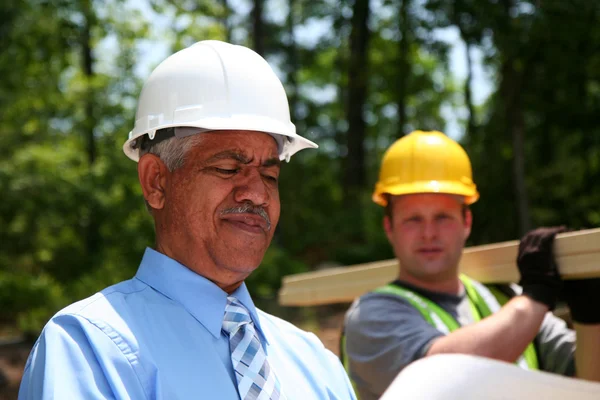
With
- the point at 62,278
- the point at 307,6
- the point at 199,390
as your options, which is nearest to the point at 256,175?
the point at 199,390

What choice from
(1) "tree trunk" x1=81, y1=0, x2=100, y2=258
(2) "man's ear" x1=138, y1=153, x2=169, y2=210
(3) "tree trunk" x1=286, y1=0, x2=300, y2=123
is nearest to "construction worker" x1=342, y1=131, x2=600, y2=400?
(2) "man's ear" x1=138, y1=153, x2=169, y2=210

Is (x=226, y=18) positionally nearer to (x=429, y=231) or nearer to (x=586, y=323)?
(x=429, y=231)

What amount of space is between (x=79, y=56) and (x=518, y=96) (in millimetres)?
9555

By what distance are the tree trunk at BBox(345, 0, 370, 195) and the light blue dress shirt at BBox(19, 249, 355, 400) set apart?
1506cm

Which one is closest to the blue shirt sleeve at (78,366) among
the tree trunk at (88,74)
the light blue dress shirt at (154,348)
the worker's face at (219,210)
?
the light blue dress shirt at (154,348)

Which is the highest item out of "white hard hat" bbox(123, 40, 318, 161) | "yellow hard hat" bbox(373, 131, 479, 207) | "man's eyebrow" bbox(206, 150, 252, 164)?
"white hard hat" bbox(123, 40, 318, 161)

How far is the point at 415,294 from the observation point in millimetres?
3359

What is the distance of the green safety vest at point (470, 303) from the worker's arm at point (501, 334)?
312 millimetres

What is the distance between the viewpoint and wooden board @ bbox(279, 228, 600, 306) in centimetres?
271

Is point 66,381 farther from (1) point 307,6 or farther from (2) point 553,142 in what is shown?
(1) point 307,6

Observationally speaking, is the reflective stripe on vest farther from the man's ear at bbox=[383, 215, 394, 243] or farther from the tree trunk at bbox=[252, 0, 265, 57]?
the tree trunk at bbox=[252, 0, 265, 57]

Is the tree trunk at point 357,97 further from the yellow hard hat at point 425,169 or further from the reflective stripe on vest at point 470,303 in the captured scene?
the reflective stripe on vest at point 470,303

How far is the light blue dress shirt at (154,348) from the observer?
1.52 m

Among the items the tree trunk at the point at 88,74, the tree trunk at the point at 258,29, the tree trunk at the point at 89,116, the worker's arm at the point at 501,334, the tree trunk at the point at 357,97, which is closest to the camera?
the worker's arm at the point at 501,334
